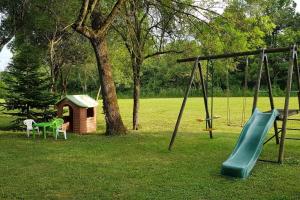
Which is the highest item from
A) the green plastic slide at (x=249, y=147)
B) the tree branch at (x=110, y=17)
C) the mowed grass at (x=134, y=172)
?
the tree branch at (x=110, y=17)

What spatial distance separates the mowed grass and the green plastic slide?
0.21 m

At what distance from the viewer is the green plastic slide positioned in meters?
8.09

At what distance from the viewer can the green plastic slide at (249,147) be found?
319 inches

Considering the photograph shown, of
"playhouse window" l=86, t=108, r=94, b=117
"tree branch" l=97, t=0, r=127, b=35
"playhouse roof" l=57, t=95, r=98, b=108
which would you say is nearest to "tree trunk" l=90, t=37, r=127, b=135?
"tree branch" l=97, t=0, r=127, b=35

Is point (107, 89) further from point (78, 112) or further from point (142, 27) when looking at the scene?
point (142, 27)

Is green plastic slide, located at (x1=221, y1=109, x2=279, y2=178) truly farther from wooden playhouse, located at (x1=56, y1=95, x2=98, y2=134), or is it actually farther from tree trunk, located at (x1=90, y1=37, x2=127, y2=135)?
wooden playhouse, located at (x1=56, y1=95, x2=98, y2=134)

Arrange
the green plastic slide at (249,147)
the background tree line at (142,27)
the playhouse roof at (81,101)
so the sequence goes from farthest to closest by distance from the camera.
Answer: the playhouse roof at (81,101) → the background tree line at (142,27) → the green plastic slide at (249,147)

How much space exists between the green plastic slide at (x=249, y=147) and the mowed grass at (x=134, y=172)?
205 millimetres

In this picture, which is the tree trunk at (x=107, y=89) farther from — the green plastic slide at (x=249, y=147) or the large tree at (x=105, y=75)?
the green plastic slide at (x=249, y=147)

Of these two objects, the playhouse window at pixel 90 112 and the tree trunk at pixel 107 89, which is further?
the playhouse window at pixel 90 112

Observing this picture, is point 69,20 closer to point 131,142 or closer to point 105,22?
point 105,22

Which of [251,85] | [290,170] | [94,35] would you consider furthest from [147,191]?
[251,85]

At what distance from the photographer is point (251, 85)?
66062mm

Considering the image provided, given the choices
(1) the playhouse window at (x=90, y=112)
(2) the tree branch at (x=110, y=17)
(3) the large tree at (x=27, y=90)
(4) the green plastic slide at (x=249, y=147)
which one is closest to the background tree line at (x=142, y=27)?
(2) the tree branch at (x=110, y=17)
